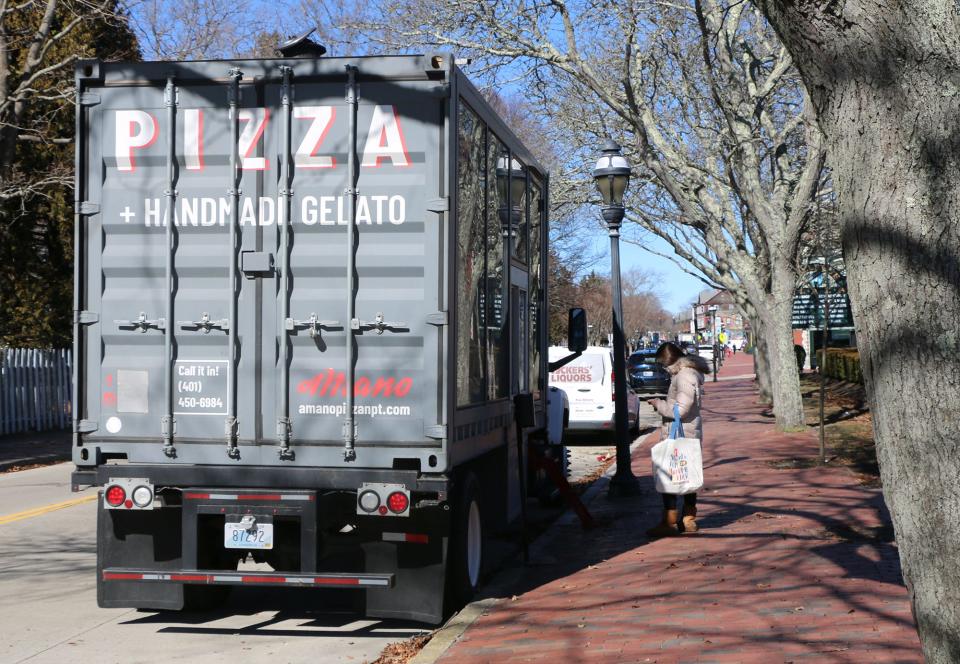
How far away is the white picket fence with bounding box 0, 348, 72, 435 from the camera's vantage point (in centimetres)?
2553

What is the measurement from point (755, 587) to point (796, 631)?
141 cm

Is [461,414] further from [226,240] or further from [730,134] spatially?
[730,134]

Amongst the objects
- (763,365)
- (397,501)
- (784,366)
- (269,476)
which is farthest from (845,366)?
(269,476)

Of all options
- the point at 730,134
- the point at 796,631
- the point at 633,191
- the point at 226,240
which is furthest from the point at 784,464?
the point at 633,191

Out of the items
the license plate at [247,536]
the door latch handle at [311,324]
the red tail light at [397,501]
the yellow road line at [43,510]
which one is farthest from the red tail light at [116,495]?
the yellow road line at [43,510]

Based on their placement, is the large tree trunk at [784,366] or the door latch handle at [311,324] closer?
the door latch handle at [311,324]

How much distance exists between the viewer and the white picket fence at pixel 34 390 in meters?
25.5

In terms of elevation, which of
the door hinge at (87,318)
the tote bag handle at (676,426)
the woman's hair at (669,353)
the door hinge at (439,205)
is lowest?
the tote bag handle at (676,426)

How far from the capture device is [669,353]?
11023 millimetres

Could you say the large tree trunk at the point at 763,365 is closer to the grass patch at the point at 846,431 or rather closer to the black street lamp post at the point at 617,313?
the grass patch at the point at 846,431

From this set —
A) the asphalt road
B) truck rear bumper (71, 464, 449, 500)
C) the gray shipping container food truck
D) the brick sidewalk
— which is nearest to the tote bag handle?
the brick sidewalk

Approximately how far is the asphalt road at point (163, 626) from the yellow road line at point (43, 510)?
2.54m

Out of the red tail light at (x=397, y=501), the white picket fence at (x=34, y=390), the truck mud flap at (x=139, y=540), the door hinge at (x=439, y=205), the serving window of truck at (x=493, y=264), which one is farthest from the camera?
the white picket fence at (x=34, y=390)

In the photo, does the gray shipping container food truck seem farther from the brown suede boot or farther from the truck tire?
the brown suede boot
